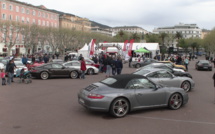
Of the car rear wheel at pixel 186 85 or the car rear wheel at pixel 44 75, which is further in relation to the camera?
the car rear wheel at pixel 44 75

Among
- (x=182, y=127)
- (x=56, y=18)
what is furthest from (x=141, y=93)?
(x=56, y=18)

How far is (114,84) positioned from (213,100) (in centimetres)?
503

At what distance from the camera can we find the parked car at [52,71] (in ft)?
54.1

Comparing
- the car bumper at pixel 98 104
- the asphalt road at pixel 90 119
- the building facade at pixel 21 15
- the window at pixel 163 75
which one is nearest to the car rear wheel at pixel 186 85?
the window at pixel 163 75

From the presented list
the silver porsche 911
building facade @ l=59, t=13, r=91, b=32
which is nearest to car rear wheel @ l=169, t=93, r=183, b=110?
the silver porsche 911

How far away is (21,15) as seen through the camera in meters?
70.2

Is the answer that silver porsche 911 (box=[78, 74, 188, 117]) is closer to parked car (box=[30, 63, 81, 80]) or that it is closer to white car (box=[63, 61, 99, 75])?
parked car (box=[30, 63, 81, 80])

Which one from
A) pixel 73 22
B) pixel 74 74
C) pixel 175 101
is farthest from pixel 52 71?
pixel 73 22

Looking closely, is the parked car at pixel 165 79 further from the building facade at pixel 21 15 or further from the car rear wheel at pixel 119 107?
the building facade at pixel 21 15

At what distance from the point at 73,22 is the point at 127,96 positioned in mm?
103523

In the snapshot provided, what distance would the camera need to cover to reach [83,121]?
261 inches

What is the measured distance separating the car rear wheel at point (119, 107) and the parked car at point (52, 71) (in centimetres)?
1072

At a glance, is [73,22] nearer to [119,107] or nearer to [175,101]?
[175,101]

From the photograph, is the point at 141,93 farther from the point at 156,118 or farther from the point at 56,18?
the point at 56,18
